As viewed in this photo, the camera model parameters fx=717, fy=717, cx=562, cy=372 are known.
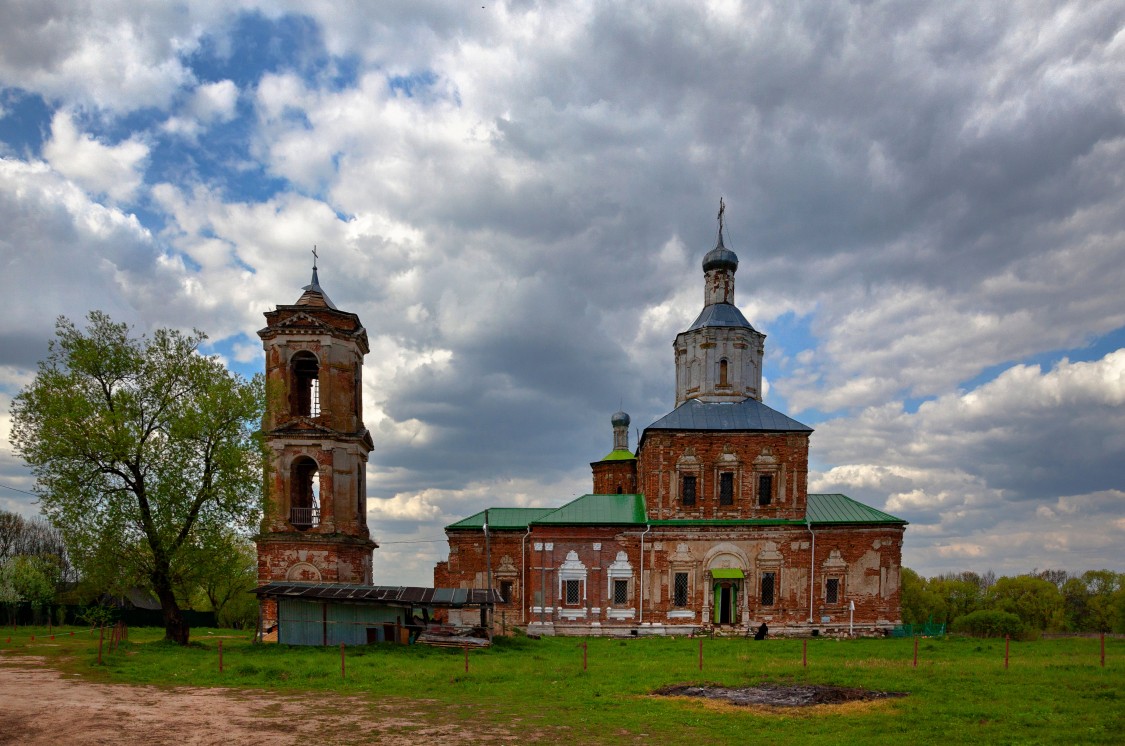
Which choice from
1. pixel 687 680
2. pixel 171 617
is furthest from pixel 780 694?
pixel 171 617

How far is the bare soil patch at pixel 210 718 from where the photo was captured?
12867mm

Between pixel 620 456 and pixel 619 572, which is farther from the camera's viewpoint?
pixel 620 456

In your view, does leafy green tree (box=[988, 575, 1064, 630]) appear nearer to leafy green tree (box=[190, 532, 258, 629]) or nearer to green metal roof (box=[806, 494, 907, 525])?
green metal roof (box=[806, 494, 907, 525])

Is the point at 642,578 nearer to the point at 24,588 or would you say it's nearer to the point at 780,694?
the point at 780,694

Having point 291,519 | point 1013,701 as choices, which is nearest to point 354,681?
point 291,519

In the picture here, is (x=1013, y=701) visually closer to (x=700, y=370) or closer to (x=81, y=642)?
(x=700, y=370)

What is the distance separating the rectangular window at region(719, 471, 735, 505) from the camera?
1400 inches

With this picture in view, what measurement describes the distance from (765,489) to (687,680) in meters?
18.1

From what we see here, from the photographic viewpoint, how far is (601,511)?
3591 centimetres

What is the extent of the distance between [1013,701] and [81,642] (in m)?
33.1

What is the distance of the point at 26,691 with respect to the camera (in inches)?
655

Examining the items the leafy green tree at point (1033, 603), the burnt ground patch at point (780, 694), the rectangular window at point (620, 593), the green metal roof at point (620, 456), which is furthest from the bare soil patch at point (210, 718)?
the leafy green tree at point (1033, 603)

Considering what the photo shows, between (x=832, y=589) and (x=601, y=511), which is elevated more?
(x=601, y=511)

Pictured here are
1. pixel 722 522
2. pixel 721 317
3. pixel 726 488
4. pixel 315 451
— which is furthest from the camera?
pixel 721 317
